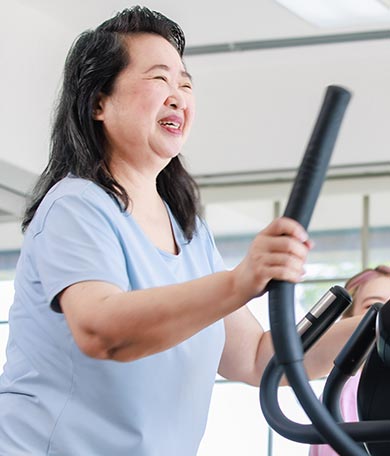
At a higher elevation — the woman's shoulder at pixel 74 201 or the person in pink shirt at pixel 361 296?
the woman's shoulder at pixel 74 201

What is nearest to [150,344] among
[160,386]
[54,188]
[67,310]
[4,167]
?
[67,310]

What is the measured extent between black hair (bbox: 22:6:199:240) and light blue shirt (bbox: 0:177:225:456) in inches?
5.2

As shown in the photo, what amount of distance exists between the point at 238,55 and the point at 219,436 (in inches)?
85.2

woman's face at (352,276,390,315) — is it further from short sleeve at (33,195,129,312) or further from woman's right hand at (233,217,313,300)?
woman's right hand at (233,217,313,300)

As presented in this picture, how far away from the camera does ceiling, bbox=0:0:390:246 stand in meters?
6.07

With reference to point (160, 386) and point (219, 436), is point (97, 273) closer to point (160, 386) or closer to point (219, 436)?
point (160, 386)

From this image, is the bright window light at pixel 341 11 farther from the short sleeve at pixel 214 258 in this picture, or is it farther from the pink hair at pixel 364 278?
the short sleeve at pixel 214 258

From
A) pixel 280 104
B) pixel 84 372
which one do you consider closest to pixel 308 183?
pixel 84 372

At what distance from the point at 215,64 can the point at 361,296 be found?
355 centimetres

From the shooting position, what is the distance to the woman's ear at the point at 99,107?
2.00 meters

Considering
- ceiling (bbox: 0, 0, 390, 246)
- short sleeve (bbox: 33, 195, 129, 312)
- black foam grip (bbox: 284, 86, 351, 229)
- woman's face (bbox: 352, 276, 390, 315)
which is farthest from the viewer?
ceiling (bbox: 0, 0, 390, 246)

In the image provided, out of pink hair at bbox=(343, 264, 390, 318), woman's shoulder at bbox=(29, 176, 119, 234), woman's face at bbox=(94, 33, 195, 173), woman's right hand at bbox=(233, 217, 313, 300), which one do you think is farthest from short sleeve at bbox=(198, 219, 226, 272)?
pink hair at bbox=(343, 264, 390, 318)

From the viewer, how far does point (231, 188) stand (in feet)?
23.7

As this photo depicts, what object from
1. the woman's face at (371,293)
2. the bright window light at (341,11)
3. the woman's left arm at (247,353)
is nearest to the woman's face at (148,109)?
the woman's left arm at (247,353)
